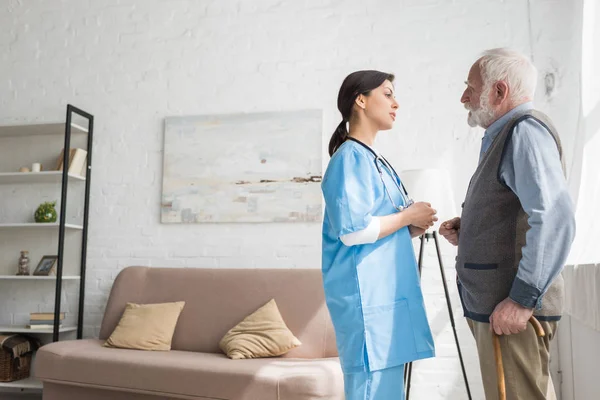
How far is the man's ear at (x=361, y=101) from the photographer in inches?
75.5

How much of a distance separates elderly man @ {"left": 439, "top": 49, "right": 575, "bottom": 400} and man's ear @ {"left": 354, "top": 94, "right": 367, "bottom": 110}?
0.38m

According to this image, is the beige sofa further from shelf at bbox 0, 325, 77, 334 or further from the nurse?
the nurse

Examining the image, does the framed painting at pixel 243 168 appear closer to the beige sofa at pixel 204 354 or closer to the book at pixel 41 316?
the beige sofa at pixel 204 354

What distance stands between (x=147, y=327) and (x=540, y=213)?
2.90 meters

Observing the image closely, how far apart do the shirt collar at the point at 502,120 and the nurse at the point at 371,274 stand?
296 millimetres

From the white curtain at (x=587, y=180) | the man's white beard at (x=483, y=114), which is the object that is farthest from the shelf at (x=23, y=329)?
the man's white beard at (x=483, y=114)

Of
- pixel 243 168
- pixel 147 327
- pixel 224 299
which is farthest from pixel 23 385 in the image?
pixel 243 168

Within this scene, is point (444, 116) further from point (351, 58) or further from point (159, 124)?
point (159, 124)

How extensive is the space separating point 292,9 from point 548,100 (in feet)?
6.27

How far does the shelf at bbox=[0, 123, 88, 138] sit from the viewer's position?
14.4 feet

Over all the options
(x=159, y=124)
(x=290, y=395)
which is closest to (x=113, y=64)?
(x=159, y=124)

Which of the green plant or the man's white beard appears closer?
the man's white beard

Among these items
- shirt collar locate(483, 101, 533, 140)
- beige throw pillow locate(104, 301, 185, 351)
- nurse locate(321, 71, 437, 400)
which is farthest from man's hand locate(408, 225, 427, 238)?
beige throw pillow locate(104, 301, 185, 351)

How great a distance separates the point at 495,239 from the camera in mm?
1531
